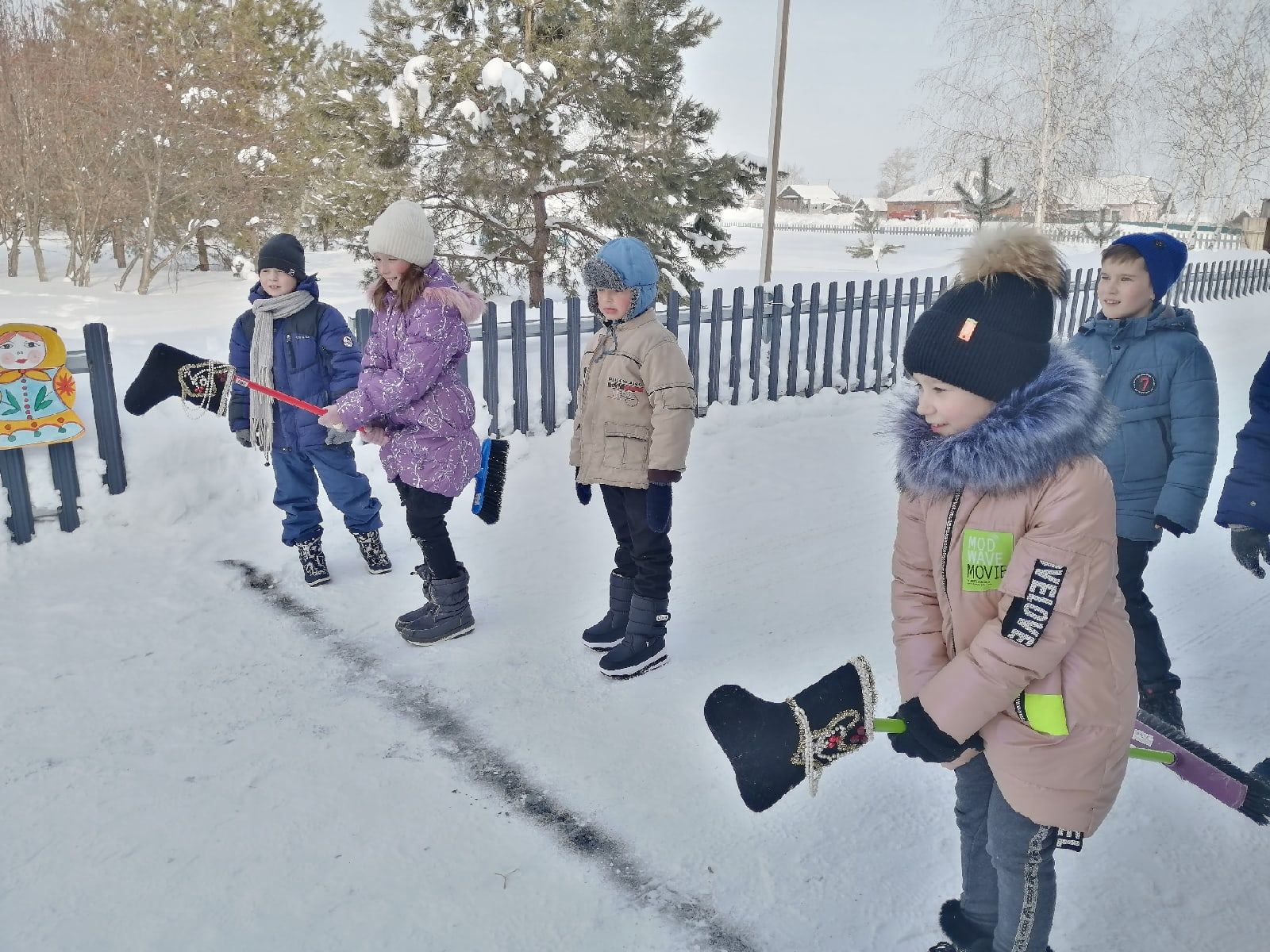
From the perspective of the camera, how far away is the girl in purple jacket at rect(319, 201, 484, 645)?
11.4ft

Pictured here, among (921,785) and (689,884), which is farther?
(921,785)

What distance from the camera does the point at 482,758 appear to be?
2920mm

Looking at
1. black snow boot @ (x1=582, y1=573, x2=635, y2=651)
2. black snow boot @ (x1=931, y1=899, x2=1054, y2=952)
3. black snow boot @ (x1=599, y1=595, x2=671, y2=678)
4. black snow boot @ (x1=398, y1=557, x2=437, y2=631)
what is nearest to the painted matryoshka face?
black snow boot @ (x1=398, y1=557, x2=437, y2=631)

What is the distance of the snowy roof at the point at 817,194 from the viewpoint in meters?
90.6

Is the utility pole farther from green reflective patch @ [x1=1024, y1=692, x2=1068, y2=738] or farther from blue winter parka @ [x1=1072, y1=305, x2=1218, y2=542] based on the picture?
green reflective patch @ [x1=1024, y1=692, x2=1068, y2=738]

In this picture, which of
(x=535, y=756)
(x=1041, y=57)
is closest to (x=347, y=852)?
(x=535, y=756)

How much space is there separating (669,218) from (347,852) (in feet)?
35.0

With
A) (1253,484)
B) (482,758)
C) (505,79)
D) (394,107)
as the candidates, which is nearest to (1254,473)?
(1253,484)

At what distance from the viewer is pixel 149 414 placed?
5.27 metres

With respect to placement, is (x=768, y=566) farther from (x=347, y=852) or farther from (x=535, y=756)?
(x=347, y=852)

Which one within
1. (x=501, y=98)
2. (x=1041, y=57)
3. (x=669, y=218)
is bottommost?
(x=669, y=218)

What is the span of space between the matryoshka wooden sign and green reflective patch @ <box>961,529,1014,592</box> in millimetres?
4539

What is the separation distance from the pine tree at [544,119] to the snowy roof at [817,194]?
258ft

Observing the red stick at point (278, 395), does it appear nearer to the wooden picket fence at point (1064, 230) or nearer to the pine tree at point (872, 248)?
the wooden picket fence at point (1064, 230)
